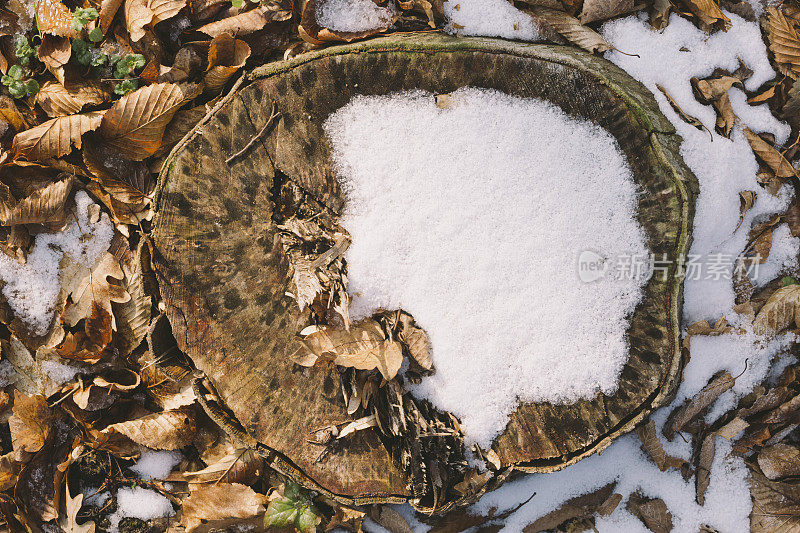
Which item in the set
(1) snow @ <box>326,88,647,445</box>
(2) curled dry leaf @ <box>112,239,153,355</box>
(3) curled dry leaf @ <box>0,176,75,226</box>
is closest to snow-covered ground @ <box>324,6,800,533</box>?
(1) snow @ <box>326,88,647,445</box>

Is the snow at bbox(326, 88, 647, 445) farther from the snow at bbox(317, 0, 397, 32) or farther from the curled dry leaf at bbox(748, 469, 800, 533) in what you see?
the curled dry leaf at bbox(748, 469, 800, 533)

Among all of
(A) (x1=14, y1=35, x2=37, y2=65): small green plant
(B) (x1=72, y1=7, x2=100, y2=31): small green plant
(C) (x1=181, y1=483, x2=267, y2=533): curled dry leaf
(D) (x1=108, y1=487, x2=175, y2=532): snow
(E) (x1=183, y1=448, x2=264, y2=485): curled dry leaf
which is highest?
(B) (x1=72, y1=7, x2=100, y2=31): small green plant

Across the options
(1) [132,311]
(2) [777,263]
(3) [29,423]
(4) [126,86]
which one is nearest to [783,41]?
(2) [777,263]

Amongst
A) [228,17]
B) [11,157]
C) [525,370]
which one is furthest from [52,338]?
[525,370]

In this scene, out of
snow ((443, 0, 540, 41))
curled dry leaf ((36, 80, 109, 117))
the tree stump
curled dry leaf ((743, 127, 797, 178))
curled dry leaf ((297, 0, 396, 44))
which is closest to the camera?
the tree stump

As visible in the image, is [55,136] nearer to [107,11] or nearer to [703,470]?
[107,11]

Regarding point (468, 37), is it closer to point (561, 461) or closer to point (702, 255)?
point (702, 255)

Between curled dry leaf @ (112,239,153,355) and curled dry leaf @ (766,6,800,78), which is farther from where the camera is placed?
curled dry leaf @ (766,6,800,78)
